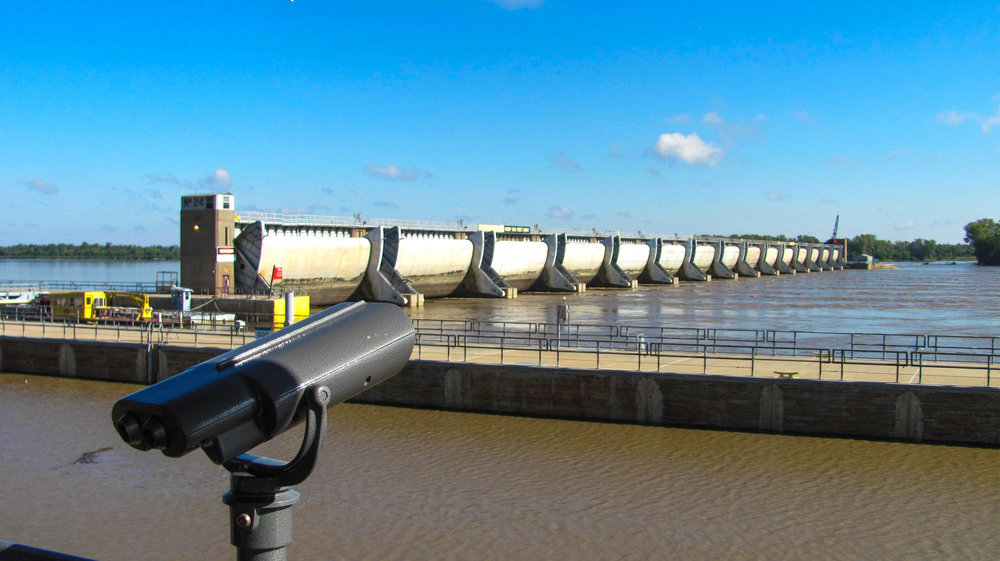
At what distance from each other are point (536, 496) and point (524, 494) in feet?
0.83

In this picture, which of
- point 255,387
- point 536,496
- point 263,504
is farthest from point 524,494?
point 263,504

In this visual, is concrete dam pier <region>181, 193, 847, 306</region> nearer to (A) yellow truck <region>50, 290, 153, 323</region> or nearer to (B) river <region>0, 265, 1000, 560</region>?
(A) yellow truck <region>50, 290, 153, 323</region>

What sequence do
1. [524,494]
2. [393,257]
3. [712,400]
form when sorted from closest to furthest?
[524,494] → [712,400] → [393,257]

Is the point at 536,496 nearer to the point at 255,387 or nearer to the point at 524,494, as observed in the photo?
the point at 524,494

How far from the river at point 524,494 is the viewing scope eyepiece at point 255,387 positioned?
10.2m

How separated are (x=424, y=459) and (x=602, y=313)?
1636 inches

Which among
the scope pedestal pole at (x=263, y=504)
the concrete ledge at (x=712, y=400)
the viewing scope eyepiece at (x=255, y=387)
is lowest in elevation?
the concrete ledge at (x=712, y=400)

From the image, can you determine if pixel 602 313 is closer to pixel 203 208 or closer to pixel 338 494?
pixel 203 208

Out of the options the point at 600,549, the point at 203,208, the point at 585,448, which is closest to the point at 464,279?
the point at 203,208

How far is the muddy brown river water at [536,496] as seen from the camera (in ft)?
42.5

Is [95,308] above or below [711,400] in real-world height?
above

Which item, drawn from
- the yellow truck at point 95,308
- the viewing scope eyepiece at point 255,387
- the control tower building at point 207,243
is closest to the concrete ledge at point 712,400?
the yellow truck at point 95,308

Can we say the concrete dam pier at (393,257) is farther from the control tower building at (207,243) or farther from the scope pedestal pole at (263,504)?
the scope pedestal pole at (263,504)

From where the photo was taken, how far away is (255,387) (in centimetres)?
270
